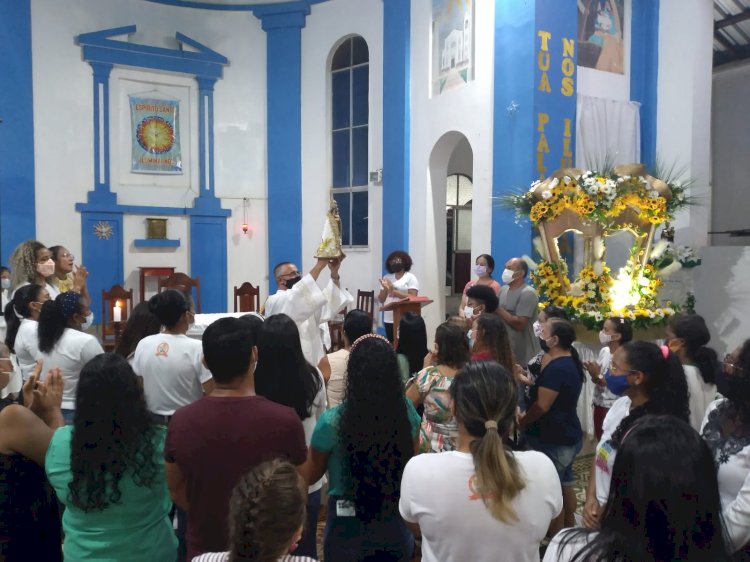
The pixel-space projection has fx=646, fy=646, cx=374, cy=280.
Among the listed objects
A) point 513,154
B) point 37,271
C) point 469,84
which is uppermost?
point 469,84

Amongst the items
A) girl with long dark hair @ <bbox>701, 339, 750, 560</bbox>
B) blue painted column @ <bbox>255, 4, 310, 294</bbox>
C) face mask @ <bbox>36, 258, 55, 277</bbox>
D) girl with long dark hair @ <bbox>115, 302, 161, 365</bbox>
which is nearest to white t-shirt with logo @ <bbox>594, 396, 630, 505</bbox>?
girl with long dark hair @ <bbox>701, 339, 750, 560</bbox>

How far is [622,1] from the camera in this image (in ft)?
28.4

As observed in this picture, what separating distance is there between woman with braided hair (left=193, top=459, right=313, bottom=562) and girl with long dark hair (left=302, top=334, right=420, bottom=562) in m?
0.76

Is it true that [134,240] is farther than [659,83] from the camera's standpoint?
Yes

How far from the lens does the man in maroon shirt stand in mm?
2053

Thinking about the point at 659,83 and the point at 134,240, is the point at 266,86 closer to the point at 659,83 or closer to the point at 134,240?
the point at 134,240

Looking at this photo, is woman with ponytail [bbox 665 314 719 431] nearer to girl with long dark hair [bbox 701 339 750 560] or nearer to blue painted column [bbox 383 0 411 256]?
girl with long dark hair [bbox 701 339 750 560]

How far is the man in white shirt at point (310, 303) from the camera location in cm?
458

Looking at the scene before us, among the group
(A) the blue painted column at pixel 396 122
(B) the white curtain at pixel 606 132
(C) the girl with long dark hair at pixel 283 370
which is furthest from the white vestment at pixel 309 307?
(A) the blue painted column at pixel 396 122

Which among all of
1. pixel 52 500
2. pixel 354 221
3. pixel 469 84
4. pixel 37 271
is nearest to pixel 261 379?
pixel 52 500

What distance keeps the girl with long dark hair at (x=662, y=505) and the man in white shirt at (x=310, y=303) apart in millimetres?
3082

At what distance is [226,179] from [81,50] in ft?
10.1

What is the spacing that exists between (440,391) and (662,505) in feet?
4.90

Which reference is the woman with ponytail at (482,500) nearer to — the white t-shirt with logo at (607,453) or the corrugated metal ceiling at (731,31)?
the white t-shirt with logo at (607,453)
